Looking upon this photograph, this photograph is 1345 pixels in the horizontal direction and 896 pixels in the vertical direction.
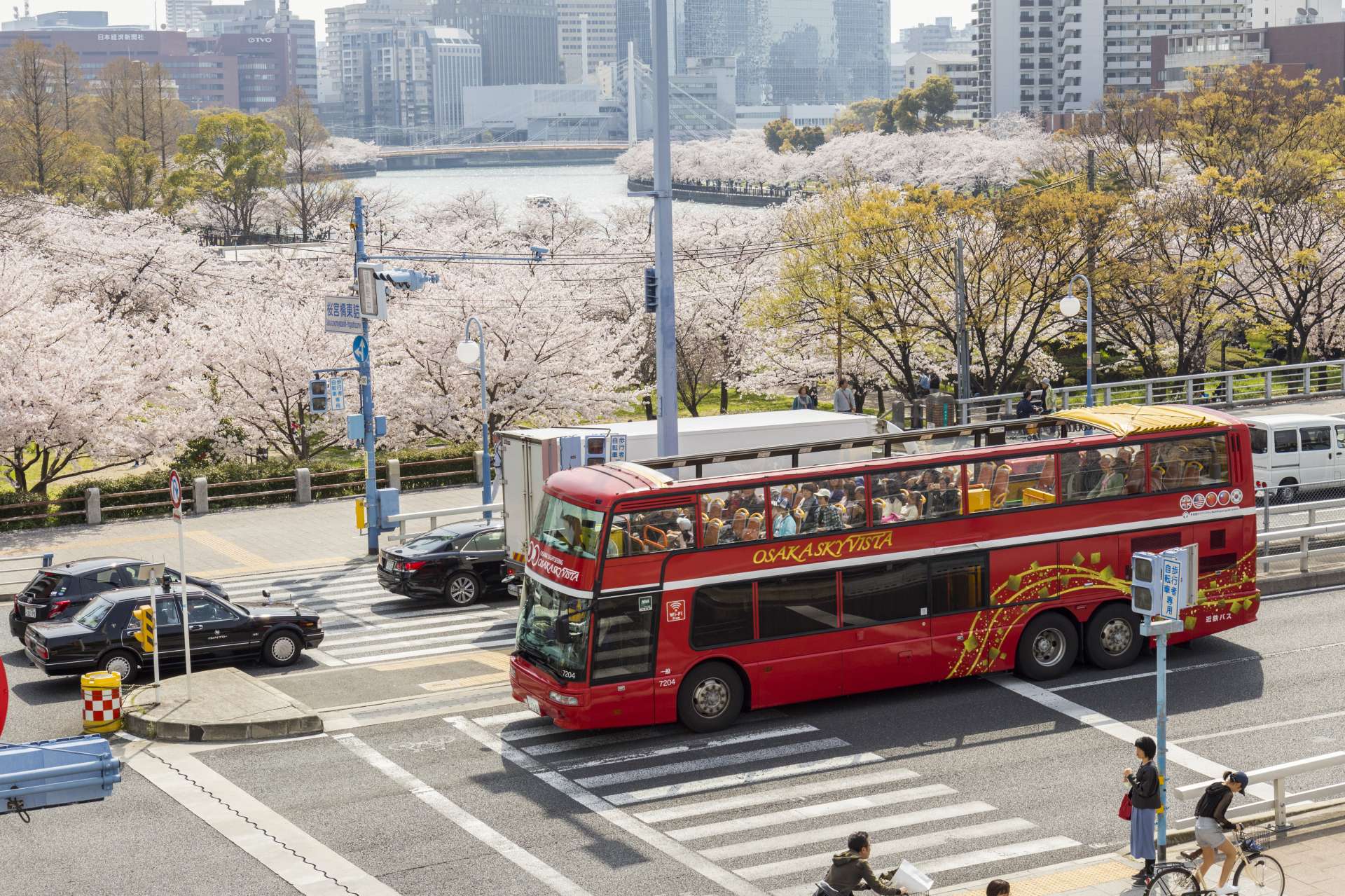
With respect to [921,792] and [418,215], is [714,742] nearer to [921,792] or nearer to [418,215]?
[921,792]

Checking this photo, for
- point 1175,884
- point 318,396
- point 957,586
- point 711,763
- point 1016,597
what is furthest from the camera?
point 318,396

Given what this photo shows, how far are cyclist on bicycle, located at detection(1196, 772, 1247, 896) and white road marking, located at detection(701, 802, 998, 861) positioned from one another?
279 centimetres

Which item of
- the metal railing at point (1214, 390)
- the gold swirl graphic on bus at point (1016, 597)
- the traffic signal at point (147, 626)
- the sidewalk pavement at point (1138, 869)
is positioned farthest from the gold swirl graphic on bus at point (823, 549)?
the metal railing at point (1214, 390)

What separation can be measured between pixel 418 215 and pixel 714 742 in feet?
268

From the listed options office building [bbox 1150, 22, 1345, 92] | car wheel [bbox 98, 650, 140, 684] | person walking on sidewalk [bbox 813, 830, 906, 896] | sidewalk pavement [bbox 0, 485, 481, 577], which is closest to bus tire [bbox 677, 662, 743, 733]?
person walking on sidewalk [bbox 813, 830, 906, 896]

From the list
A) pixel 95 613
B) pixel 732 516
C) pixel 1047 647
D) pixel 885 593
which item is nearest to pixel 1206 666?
pixel 1047 647

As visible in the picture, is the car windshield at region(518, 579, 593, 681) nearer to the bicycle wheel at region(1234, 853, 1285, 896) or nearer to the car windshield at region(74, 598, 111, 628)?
the car windshield at region(74, 598, 111, 628)

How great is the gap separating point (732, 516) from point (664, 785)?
3.74 meters

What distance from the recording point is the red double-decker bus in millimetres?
18688

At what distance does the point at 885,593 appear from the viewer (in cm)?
2012

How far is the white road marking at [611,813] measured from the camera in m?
14.6

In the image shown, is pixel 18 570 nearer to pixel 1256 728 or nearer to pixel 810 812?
pixel 810 812

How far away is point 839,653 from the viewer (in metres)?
19.9

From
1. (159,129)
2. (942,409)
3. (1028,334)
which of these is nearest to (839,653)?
(942,409)
